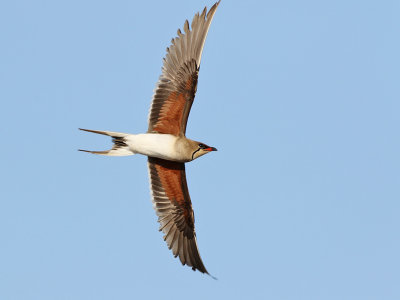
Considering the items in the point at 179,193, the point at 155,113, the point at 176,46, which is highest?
the point at 176,46

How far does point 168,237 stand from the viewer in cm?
1467

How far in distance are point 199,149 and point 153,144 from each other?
96 cm

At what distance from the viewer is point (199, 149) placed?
14219mm

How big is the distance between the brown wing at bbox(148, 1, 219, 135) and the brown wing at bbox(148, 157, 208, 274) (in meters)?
0.91

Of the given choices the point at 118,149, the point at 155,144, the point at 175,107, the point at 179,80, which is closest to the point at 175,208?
the point at 155,144

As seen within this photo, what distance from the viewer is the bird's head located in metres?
Answer: 14.1

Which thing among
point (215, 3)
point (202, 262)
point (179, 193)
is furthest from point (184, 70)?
point (202, 262)

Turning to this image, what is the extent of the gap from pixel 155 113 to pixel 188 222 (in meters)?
2.31

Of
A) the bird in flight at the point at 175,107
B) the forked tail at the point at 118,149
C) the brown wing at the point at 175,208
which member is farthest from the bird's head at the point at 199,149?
the forked tail at the point at 118,149

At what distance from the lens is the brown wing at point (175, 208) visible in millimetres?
14539

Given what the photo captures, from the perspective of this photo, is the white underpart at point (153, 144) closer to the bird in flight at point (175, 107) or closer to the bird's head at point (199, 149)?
the bird in flight at point (175, 107)

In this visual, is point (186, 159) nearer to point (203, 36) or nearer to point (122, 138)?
point (122, 138)

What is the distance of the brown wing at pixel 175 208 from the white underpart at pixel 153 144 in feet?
2.30

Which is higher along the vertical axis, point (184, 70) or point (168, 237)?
point (184, 70)
